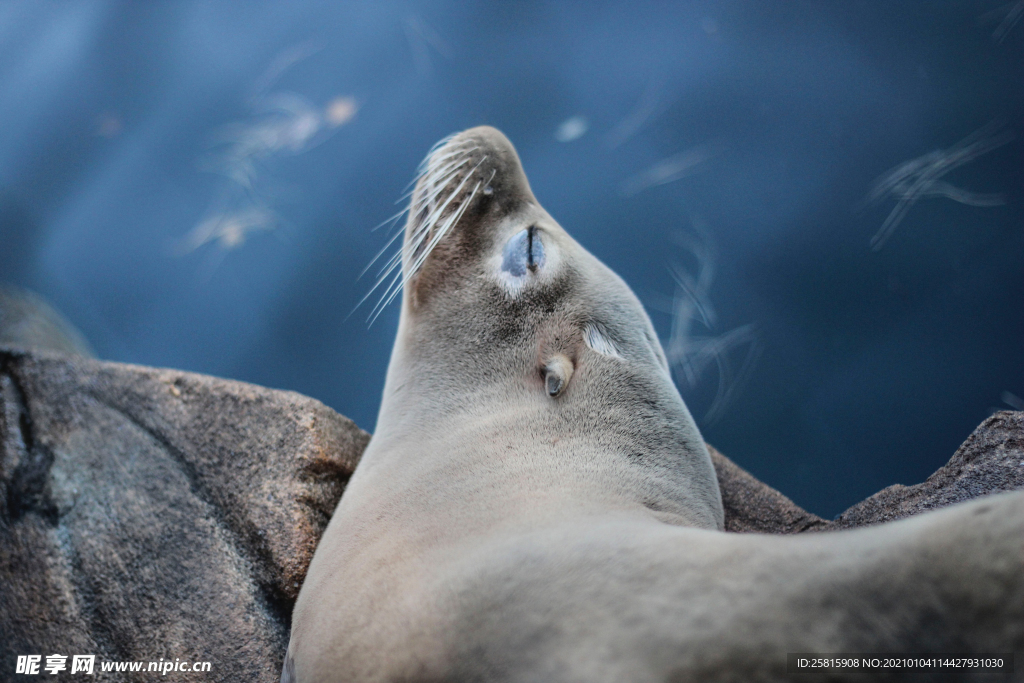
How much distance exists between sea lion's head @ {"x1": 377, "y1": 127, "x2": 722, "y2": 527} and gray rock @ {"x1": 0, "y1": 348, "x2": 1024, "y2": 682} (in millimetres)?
422

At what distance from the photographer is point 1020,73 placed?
174 centimetres

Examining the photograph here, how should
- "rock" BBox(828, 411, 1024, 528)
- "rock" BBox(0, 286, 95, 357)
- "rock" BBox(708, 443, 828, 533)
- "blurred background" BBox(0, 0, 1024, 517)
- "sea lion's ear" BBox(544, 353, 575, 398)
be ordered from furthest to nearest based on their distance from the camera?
"rock" BBox(0, 286, 95, 357)
"blurred background" BBox(0, 0, 1024, 517)
"rock" BBox(708, 443, 828, 533)
"rock" BBox(828, 411, 1024, 528)
"sea lion's ear" BBox(544, 353, 575, 398)

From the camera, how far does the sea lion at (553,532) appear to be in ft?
1.81

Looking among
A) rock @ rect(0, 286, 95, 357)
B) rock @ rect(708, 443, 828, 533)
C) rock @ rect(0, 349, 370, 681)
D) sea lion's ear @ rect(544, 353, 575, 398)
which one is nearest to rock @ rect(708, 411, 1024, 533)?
rock @ rect(708, 443, 828, 533)

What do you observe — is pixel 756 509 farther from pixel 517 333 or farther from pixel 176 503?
pixel 176 503

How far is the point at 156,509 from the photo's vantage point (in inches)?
61.3

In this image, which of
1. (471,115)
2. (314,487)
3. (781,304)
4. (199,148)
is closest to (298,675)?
(314,487)

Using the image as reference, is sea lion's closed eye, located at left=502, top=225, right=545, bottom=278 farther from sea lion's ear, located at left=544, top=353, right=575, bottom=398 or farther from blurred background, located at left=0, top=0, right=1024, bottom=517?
blurred background, located at left=0, top=0, right=1024, bottom=517

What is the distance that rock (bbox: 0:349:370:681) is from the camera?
138 cm

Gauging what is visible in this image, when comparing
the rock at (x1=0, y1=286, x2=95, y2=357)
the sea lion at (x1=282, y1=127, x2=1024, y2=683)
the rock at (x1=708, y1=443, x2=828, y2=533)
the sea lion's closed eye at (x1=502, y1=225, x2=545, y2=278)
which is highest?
the rock at (x1=0, y1=286, x2=95, y2=357)

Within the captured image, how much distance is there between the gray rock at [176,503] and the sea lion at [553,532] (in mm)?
360

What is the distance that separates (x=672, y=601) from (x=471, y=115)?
222cm

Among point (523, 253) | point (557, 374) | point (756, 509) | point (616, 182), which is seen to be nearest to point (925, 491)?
point (756, 509)

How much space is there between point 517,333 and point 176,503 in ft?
3.13
